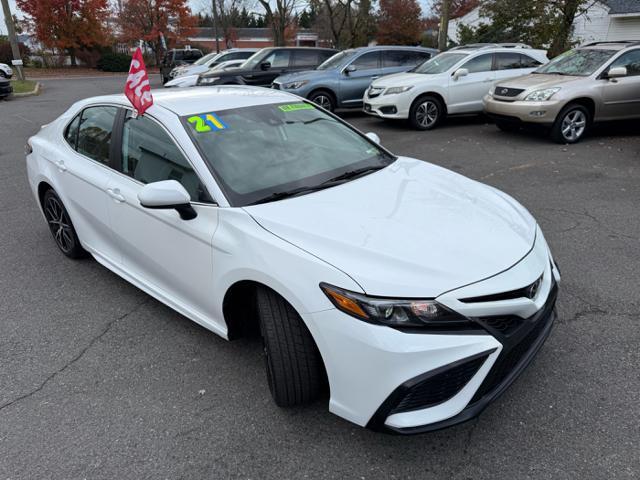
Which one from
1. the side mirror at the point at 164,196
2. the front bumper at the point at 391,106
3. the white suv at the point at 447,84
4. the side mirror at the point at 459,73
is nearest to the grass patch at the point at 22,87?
the white suv at the point at 447,84

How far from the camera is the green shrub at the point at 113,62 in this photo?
3931 centimetres

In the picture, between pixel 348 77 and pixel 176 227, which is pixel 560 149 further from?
pixel 176 227

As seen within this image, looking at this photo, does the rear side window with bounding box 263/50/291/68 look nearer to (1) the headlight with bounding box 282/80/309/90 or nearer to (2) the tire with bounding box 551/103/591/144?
(1) the headlight with bounding box 282/80/309/90

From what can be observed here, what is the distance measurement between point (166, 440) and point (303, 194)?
1.47m

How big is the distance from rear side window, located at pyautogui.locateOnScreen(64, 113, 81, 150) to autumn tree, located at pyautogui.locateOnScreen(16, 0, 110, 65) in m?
39.2

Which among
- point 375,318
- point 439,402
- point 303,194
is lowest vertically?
point 439,402

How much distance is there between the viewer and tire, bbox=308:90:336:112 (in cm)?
1138

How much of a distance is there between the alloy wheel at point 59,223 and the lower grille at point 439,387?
133 inches

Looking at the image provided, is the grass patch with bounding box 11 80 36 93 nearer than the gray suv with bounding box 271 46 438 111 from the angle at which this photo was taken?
No

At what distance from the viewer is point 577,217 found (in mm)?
5188

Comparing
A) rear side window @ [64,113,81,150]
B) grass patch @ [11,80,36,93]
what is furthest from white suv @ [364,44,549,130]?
grass patch @ [11,80,36,93]

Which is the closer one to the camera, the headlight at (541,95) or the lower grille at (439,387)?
the lower grille at (439,387)

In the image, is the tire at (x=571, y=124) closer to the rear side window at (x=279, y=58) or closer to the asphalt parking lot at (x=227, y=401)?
the asphalt parking lot at (x=227, y=401)

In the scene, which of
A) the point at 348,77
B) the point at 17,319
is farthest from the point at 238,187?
the point at 348,77
